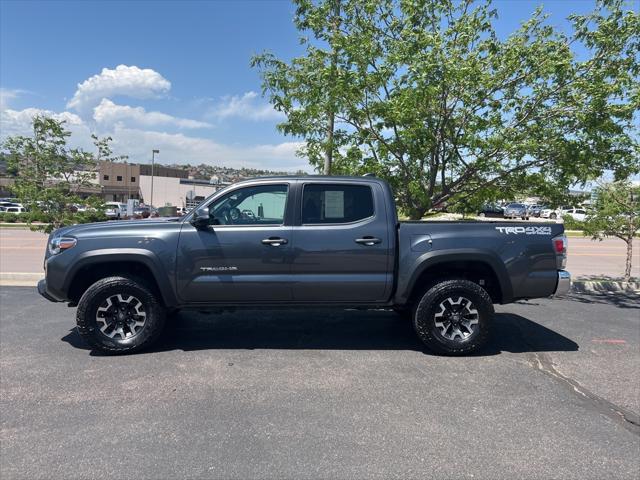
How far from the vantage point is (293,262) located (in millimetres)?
4648

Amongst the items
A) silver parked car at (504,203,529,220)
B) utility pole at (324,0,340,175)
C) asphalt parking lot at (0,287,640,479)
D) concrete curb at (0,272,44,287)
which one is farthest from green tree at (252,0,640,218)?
silver parked car at (504,203,529,220)

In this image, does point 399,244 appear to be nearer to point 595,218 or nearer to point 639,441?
point 639,441

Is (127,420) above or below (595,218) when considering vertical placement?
below

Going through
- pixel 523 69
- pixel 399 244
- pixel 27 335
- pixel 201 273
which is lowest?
pixel 27 335

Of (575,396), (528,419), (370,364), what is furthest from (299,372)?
(575,396)

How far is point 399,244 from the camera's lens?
15.5 feet

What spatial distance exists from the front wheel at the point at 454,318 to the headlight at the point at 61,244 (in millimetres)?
3768

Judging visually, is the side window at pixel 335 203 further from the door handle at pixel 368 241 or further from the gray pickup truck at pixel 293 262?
the door handle at pixel 368 241

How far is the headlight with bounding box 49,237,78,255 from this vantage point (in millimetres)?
4602

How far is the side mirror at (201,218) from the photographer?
455cm

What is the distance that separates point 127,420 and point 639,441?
3.72 metres

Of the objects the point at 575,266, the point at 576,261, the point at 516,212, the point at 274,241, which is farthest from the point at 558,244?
the point at 516,212

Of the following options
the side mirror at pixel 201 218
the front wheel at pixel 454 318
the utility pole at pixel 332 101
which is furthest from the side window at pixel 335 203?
the utility pole at pixel 332 101

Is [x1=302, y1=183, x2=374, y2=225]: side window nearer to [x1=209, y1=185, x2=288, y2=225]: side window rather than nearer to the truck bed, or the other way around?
[x1=209, y1=185, x2=288, y2=225]: side window
